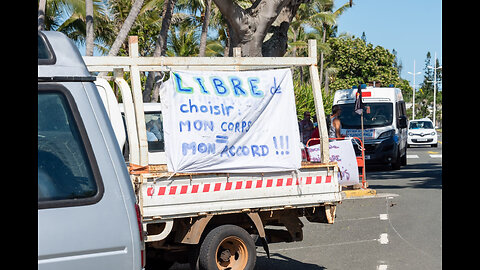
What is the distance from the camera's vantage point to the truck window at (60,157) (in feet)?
11.7

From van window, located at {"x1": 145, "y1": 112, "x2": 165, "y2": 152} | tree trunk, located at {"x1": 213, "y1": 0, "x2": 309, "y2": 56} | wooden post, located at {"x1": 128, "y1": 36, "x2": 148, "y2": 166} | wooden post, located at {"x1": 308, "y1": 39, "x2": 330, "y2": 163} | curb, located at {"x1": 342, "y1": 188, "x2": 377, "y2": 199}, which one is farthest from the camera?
curb, located at {"x1": 342, "y1": 188, "x2": 377, "y2": 199}

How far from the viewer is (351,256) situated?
9500 mm

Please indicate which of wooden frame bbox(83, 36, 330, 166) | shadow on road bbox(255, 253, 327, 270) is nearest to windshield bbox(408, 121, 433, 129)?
shadow on road bbox(255, 253, 327, 270)

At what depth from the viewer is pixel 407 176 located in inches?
854

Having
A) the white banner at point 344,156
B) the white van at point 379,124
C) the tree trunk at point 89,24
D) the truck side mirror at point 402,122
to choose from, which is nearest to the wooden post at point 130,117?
the white banner at point 344,156

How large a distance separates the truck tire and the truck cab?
3.48m

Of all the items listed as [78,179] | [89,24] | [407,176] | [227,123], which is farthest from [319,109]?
[407,176]

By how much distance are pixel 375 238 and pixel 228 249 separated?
158 inches

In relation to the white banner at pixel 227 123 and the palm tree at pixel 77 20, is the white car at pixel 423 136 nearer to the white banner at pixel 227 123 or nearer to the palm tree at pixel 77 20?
the palm tree at pixel 77 20

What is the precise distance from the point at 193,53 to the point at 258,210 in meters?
33.9

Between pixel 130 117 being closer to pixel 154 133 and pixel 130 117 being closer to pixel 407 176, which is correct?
pixel 154 133

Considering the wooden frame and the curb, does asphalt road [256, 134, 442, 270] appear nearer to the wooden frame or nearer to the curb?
the curb

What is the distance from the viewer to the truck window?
11.7 ft
